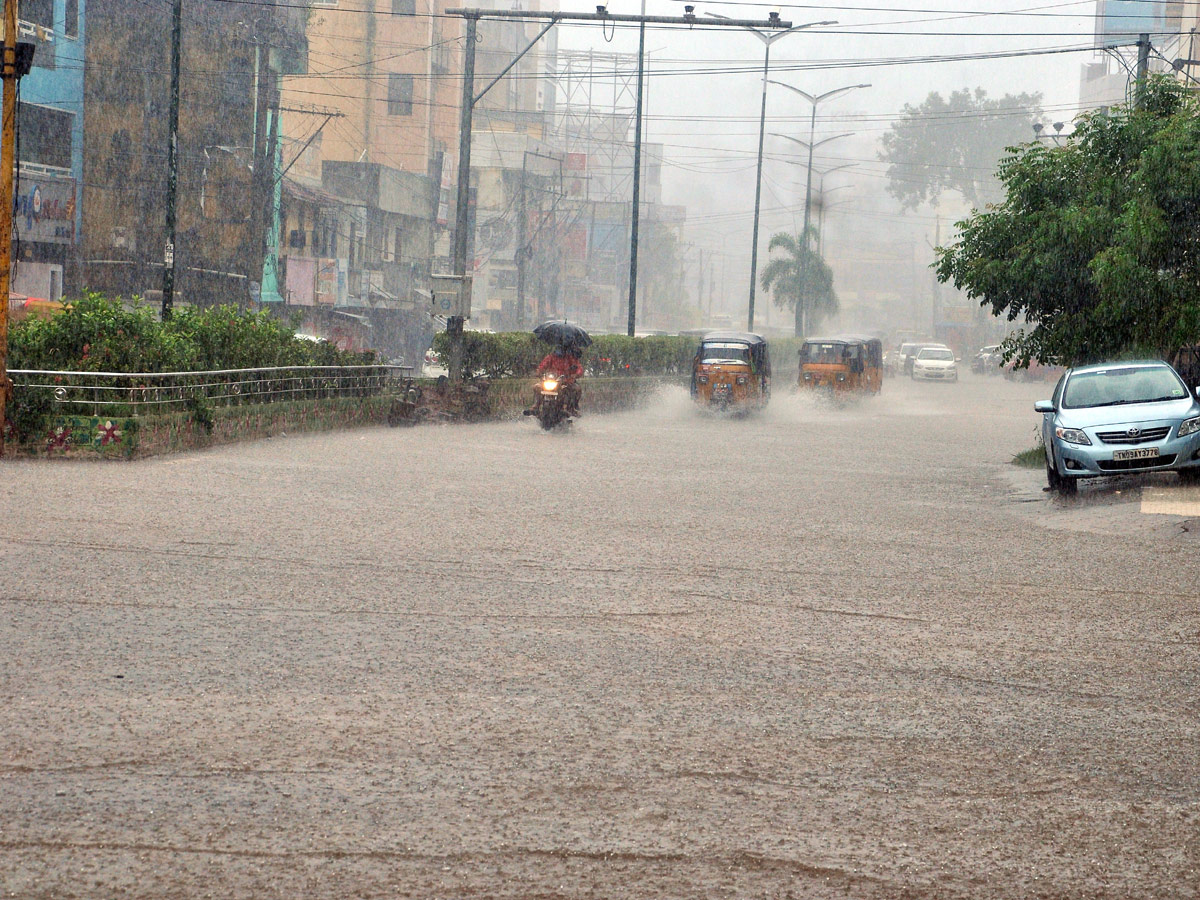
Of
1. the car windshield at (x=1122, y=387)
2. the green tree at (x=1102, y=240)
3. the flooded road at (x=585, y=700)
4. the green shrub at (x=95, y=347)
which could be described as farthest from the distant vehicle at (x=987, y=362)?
the flooded road at (x=585, y=700)

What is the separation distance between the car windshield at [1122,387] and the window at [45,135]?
98.7 feet

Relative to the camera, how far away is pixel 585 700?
6777 millimetres

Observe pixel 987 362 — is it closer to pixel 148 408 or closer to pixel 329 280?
pixel 329 280

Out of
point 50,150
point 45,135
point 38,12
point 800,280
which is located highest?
point 38,12

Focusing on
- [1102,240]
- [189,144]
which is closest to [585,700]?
[1102,240]

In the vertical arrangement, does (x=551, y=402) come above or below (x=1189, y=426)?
below

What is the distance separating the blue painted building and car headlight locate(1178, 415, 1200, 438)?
30318 millimetres

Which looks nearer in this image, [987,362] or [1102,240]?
[1102,240]

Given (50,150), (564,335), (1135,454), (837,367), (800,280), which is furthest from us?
(800,280)

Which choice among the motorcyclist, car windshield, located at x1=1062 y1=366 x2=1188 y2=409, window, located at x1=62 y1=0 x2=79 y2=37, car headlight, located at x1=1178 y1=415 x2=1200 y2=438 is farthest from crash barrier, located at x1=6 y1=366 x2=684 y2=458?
window, located at x1=62 y1=0 x2=79 y2=37

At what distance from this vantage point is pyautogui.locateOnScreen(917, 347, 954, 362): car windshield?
68.2 m

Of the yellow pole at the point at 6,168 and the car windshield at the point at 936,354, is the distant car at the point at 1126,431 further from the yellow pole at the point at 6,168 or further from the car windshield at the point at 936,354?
the car windshield at the point at 936,354

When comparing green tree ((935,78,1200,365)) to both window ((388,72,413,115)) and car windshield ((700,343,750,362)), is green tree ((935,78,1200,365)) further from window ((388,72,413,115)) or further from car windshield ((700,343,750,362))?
window ((388,72,413,115))

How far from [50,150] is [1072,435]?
32.5 meters
